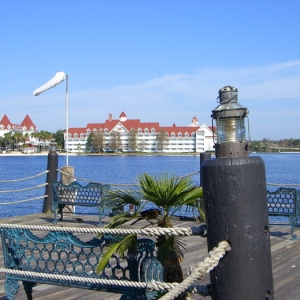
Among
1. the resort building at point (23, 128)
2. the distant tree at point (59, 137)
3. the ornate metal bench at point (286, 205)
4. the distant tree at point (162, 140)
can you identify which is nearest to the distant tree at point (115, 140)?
the distant tree at point (162, 140)

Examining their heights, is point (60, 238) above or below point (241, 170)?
below

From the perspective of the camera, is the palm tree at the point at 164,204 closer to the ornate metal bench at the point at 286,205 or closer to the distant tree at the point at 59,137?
the ornate metal bench at the point at 286,205

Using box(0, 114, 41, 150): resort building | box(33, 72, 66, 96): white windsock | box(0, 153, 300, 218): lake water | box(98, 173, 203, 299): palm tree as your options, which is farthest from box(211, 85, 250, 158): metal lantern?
box(0, 114, 41, 150): resort building

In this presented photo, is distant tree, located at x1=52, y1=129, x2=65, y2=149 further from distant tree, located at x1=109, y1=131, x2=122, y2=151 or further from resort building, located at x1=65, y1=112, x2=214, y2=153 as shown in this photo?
distant tree, located at x1=109, y1=131, x2=122, y2=151

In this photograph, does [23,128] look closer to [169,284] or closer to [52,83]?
[52,83]

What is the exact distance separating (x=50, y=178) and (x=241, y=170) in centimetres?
914

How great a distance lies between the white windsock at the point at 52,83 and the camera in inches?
544

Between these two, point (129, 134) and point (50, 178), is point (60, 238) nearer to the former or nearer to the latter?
point (50, 178)

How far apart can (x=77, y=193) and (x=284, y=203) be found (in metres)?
4.09

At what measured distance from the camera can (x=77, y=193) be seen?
10.3 meters

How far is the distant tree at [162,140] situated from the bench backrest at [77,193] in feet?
444

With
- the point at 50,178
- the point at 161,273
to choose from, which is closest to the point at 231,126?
the point at 161,273

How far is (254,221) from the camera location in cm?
259

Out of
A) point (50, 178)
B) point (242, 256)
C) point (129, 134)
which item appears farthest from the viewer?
point (129, 134)
